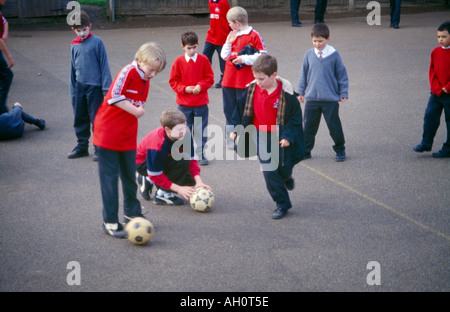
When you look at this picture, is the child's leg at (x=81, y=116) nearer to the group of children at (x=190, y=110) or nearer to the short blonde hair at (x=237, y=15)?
the group of children at (x=190, y=110)

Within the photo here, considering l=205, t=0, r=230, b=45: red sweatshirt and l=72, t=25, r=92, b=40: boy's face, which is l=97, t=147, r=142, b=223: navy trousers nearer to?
l=72, t=25, r=92, b=40: boy's face

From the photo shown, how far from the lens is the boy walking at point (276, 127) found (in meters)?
5.92

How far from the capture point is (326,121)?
307 inches

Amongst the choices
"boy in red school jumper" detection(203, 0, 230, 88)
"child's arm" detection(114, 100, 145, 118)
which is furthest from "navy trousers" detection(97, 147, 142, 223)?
"boy in red school jumper" detection(203, 0, 230, 88)

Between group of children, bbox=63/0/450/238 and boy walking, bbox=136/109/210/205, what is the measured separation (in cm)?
1

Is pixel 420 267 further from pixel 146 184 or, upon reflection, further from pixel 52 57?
pixel 52 57

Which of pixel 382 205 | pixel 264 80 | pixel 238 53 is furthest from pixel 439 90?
pixel 264 80

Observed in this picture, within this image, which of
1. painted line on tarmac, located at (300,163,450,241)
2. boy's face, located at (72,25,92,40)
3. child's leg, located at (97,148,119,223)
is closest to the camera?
child's leg, located at (97,148,119,223)

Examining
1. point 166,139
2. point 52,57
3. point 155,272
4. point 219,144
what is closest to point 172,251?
point 155,272

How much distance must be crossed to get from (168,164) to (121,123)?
3.84 ft

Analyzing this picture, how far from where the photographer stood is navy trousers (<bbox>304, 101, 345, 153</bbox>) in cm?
775

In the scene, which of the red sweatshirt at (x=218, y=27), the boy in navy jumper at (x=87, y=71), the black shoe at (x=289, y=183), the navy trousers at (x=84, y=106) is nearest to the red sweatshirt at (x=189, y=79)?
the boy in navy jumper at (x=87, y=71)

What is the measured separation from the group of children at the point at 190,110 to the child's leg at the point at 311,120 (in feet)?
0.04

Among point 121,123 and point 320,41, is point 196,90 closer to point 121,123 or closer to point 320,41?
point 320,41
